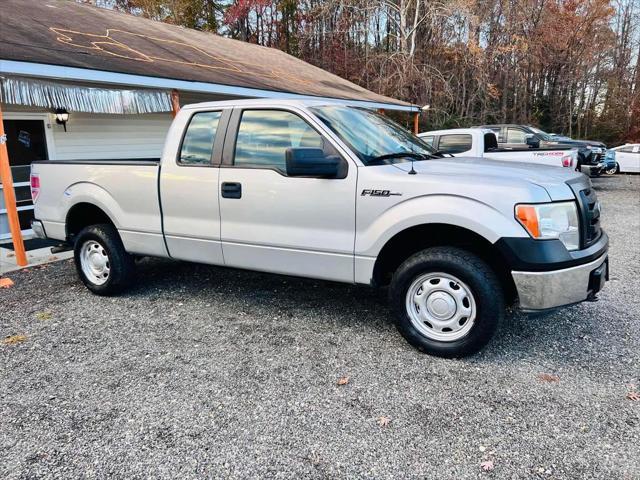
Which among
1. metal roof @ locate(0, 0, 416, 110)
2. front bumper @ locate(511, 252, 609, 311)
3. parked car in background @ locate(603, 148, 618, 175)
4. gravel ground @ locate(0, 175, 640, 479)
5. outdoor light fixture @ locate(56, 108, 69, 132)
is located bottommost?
gravel ground @ locate(0, 175, 640, 479)

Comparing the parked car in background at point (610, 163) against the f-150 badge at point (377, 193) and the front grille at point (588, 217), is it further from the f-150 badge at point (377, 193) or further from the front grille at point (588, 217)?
the f-150 badge at point (377, 193)

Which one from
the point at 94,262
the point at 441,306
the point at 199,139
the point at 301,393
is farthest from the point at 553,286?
the point at 94,262

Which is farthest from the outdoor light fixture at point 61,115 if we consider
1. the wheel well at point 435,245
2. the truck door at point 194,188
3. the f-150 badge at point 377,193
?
the wheel well at point 435,245

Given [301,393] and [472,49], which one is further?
[472,49]

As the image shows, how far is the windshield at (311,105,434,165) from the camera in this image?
3.81m

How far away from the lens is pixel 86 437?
9.00 feet

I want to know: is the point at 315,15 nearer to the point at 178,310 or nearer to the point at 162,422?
the point at 178,310

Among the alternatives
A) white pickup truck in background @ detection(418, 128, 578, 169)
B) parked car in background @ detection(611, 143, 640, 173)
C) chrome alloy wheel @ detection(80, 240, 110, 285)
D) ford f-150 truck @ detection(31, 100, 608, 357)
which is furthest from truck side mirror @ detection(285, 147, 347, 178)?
parked car in background @ detection(611, 143, 640, 173)

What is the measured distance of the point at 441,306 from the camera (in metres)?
3.49

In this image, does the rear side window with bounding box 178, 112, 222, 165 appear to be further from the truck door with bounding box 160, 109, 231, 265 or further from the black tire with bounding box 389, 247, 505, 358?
the black tire with bounding box 389, 247, 505, 358

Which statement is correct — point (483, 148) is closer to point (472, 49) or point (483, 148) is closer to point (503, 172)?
point (503, 172)

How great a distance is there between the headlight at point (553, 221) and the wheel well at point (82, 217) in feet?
13.3

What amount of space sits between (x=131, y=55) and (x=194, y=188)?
5.74 meters

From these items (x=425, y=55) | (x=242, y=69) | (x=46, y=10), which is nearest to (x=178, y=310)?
(x=242, y=69)
